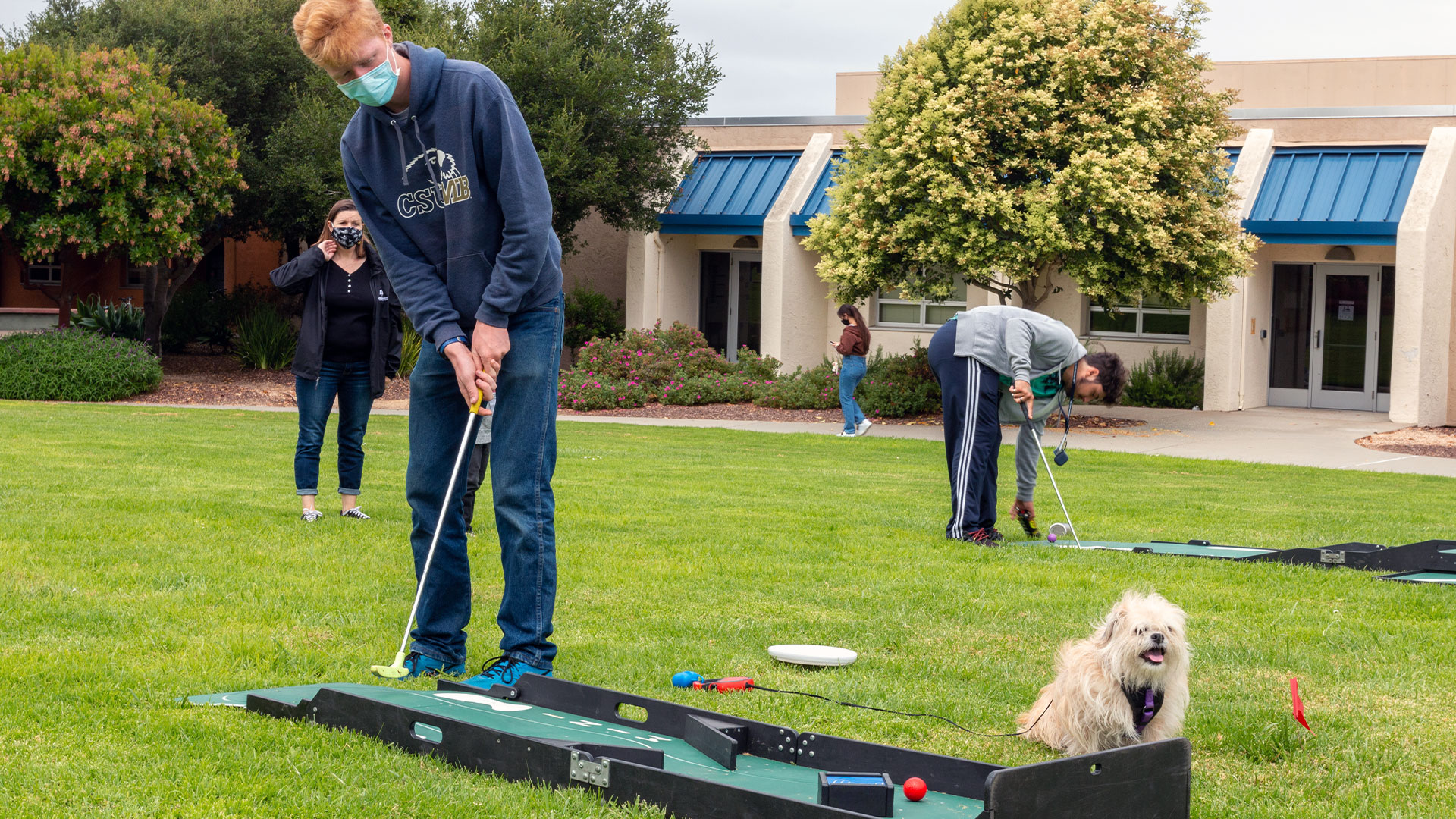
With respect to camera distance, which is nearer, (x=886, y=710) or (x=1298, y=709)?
(x=1298, y=709)

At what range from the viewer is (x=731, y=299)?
2877 centimetres

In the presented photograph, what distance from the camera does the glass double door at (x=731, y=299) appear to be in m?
28.6

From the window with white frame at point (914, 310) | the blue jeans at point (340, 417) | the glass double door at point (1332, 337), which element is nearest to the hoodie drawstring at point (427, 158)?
the blue jeans at point (340, 417)

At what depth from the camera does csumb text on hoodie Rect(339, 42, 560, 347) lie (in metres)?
4.43

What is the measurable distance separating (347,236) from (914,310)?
776 inches

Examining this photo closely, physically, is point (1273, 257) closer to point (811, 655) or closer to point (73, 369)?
point (73, 369)

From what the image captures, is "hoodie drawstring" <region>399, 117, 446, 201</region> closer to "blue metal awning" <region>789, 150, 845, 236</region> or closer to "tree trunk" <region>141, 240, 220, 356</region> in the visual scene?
"blue metal awning" <region>789, 150, 845, 236</region>

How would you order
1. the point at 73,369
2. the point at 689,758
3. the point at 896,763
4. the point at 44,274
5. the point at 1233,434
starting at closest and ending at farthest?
1. the point at 896,763
2. the point at 689,758
3. the point at 1233,434
4. the point at 73,369
5. the point at 44,274

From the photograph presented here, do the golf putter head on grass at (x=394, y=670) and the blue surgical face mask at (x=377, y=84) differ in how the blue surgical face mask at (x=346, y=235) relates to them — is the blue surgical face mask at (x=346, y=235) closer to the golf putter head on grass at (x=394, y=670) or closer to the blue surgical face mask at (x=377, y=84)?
the blue surgical face mask at (x=377, y=84)

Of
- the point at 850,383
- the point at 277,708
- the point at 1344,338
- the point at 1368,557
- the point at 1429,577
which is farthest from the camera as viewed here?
the point at 1344,338

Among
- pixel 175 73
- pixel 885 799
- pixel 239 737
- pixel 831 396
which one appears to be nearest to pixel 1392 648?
pixel 885 799

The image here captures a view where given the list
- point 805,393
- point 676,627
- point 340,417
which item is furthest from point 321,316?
point 805,393

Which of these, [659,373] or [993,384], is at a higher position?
[993,384]

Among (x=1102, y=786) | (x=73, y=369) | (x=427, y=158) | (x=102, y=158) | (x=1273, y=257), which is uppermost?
Answer: (x=102, y=158)
